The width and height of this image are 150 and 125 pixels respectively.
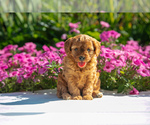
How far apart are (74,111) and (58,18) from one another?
14.7ft

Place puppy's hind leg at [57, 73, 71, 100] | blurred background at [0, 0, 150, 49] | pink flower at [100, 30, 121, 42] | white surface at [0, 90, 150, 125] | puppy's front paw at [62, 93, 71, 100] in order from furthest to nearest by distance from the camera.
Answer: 1. blurred background at [0, 0, 150, 49]
2. pink flower at [100, 30, 121, 42]
3. puppy's hind leg at [57, 73, 71, 100]
4. puppy's front paw at [62, 93, 71, 100]
5. white surface at [0, 90, 150, 125]

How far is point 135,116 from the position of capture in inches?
110

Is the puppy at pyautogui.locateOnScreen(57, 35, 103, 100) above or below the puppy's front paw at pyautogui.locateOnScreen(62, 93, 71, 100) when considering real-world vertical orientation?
above

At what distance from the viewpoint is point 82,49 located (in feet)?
11.1

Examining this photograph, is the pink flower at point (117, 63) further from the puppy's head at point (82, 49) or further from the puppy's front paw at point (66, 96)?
the puppy's front paw at point (66, 96)

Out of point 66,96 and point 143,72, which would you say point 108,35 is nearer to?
point 143,72

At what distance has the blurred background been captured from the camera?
6930mm

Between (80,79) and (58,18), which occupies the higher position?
(58,18)

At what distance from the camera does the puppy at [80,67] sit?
3393mm

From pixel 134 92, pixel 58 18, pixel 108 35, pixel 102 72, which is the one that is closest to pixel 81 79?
pixel 102 72

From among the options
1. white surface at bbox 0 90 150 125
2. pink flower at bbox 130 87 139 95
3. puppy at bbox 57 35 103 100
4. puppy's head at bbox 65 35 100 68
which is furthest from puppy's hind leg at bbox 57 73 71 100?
pink flower at bbox 130 87 139 95

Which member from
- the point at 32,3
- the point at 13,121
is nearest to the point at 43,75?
the point at 13,121

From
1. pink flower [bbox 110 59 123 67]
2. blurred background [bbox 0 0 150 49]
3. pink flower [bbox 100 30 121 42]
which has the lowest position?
pink flower [bbox 110 59 123 67]

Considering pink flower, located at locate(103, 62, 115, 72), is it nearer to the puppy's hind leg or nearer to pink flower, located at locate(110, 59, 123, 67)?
pink flower, located at locate(110, 59, 123, 67)
